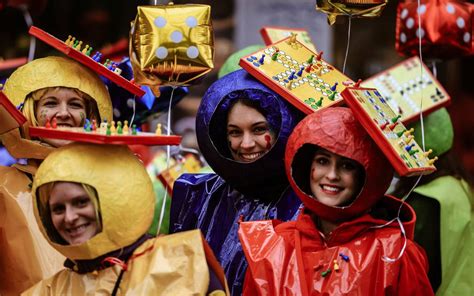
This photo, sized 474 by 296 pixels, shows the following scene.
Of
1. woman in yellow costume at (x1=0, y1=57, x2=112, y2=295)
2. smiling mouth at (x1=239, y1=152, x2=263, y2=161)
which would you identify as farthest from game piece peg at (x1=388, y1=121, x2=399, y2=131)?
woman in yellow costume at (x1=0, y1=57, x2=112, y2=295)

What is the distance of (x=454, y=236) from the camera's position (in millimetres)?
6004

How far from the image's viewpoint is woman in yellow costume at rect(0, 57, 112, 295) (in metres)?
4.95

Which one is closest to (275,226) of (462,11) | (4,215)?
(4,215)

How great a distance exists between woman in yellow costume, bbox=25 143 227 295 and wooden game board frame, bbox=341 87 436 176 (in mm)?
763

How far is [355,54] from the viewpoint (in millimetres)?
9562

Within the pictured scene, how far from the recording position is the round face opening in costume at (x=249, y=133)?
4.98 m

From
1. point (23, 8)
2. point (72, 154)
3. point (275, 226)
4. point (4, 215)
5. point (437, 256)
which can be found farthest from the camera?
point (23, 8)

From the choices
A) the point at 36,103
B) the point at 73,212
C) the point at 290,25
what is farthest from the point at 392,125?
the point at 290,25

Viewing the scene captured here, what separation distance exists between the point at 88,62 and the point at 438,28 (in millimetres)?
2046

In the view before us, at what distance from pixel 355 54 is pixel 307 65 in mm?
4451

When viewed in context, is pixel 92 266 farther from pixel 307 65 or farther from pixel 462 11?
pixel 462 11

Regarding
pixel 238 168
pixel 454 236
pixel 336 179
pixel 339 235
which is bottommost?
pixel 454 236

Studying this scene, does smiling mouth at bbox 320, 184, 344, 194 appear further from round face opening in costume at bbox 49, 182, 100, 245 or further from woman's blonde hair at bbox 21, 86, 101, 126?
woman's blonde hair at bbox 21, 86, 101, 126

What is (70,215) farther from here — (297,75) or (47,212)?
(297,75)
